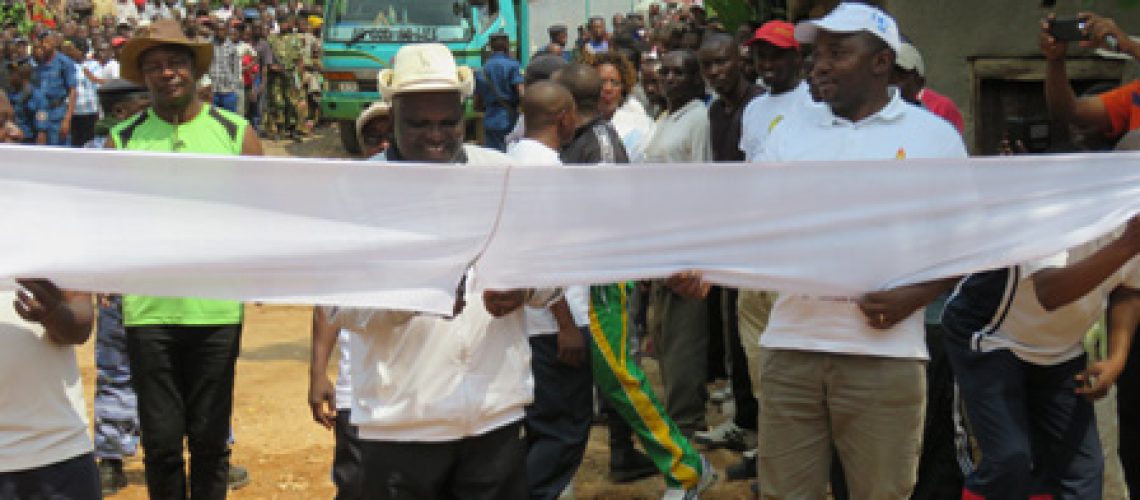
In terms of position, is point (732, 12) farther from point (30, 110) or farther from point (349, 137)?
point (30, 110)

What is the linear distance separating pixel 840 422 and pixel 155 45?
3.04 metres

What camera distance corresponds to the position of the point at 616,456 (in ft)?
24.8

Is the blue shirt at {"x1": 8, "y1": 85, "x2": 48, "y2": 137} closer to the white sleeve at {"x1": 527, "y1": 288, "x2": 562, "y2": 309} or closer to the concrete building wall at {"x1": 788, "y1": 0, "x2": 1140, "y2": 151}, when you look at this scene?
the concrete building wall at {"x1": 788, "y1": 0, "x2": 1140, "y2": 151}

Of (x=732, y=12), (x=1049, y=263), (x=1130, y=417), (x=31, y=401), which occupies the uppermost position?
(x=732, y=12)

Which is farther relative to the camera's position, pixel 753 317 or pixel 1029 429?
pixel 753 317

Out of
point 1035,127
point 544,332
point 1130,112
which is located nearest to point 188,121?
point 544,332

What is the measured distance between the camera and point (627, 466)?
7543 millimetres

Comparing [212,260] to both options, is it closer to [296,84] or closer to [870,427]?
[870,427]

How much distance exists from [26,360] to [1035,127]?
3740 mm

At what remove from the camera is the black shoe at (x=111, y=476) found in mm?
7574

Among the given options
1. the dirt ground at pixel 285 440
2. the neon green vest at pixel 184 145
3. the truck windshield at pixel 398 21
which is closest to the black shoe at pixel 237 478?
the dirt ground at pixel 285 440

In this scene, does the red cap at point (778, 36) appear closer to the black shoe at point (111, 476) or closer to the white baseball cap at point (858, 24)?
the white baseball cap at point (858, 24)

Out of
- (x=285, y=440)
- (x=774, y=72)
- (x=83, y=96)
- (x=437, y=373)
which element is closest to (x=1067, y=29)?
(x=774, y=72)

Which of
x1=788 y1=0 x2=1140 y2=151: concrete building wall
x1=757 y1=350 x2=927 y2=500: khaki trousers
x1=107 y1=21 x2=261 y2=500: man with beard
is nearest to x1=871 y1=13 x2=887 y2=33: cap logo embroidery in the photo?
x1=757 y1=350 x2=927 y2=500: khaki trousers
